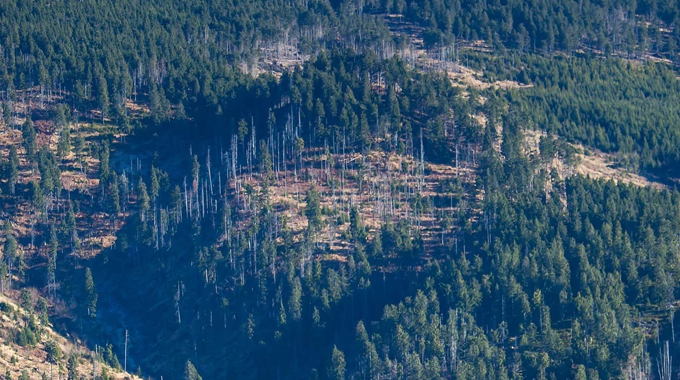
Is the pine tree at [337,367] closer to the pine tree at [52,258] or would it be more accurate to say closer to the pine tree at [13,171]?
the pine tree at [52,258]

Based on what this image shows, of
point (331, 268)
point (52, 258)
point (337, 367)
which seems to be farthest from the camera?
point (52, 258)

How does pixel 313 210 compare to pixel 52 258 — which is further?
pixel 313 210

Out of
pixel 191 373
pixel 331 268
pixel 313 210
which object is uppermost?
pixel 313 210

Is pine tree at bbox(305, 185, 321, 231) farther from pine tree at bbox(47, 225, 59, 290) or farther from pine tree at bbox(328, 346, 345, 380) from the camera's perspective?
pine tree at bbox(47, 225, 59, 290)

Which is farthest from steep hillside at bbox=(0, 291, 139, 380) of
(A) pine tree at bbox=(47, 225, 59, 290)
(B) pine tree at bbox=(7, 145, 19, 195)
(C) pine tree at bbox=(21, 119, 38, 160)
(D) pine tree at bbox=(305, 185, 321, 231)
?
(D) pine tree at bbox=(305, 185, 321, 231)

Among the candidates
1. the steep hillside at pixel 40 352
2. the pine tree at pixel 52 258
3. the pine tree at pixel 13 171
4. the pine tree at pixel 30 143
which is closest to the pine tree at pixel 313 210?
the steep hillside at pixel 40 352

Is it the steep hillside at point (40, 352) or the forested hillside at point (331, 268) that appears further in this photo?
the forested hillside at point (331, 268)

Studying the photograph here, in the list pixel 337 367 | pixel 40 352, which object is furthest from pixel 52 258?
pixel 337 367

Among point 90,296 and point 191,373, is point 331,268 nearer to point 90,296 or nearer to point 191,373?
point 191,373

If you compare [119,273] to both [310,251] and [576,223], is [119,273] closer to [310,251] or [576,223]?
[310,251]

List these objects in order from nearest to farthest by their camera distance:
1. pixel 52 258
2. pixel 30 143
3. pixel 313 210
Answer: pixel 52 258
pixel 313 210
pixel 30 143

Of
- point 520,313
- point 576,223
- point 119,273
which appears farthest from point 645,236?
point 119,273
